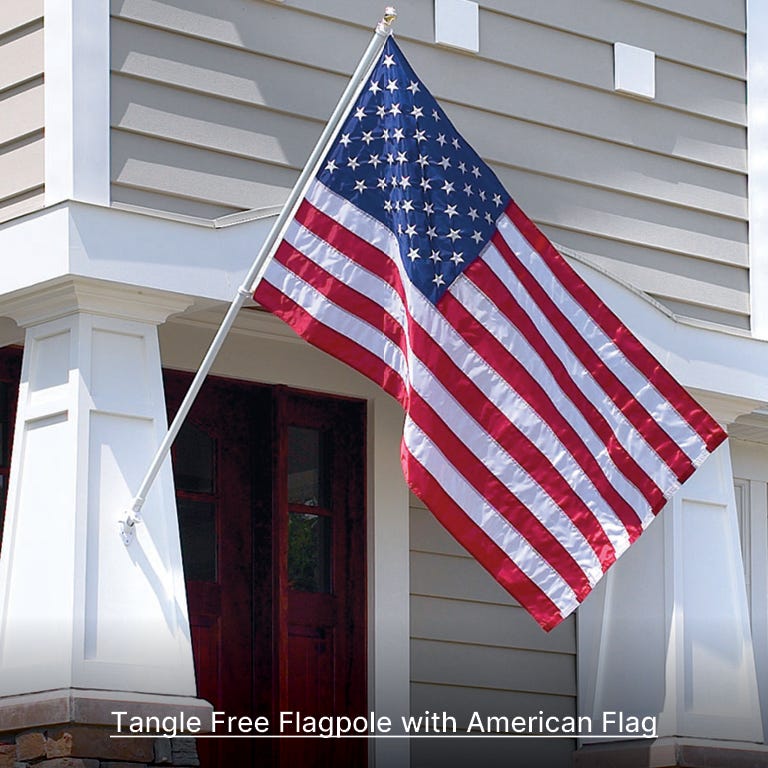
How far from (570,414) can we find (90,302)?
1.89m

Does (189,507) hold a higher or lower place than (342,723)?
higher

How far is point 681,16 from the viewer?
958 cm

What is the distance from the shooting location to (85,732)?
22.1 ft

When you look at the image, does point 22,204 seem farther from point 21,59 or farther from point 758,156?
point 758,156

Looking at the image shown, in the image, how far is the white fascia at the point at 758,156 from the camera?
953 cm

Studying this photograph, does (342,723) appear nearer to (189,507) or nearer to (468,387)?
(189,507)

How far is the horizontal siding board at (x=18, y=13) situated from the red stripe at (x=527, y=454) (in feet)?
7.44

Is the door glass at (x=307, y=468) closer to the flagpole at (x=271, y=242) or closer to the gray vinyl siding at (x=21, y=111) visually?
the flagpole at (x=271, y=242)

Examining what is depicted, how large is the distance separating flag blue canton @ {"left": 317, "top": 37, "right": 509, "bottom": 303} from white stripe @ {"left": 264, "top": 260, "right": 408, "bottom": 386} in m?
0.24

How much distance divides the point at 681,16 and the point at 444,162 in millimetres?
3009

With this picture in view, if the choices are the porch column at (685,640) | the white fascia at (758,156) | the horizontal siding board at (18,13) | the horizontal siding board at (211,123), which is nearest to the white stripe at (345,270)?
the horizontal siding board at (211,123)

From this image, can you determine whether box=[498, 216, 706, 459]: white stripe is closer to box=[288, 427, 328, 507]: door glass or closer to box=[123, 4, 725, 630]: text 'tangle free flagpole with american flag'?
box=[123, 4, 725, 630]: text 'tangle free flagpole with american flag'

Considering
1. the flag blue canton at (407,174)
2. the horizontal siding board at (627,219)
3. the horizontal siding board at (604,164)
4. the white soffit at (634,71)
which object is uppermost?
the white soffit at (634,71)

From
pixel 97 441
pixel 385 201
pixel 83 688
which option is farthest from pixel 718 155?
pixel 83 688
